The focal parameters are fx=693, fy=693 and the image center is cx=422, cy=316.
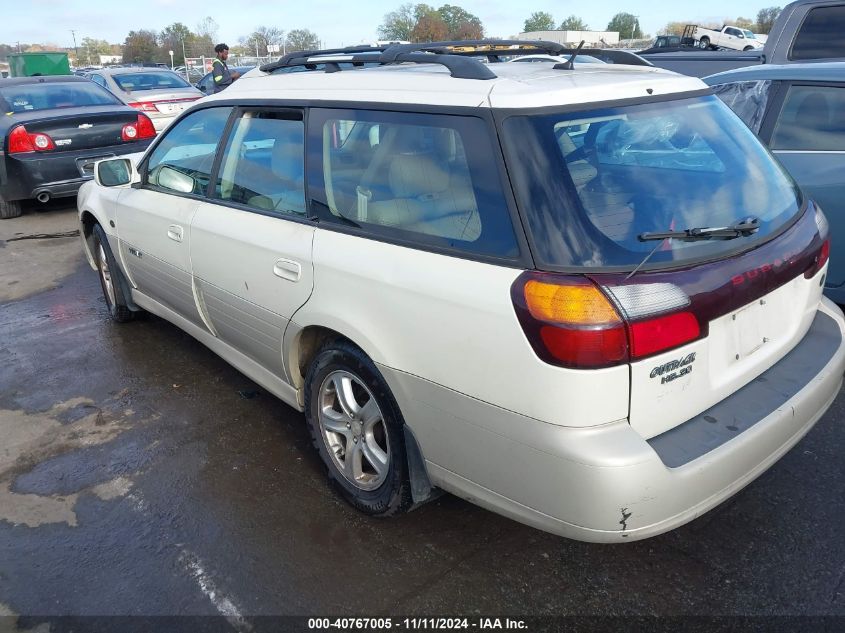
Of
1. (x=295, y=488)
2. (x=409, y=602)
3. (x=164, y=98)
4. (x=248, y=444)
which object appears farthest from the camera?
(x=164, y=98)

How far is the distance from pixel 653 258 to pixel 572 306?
324mm

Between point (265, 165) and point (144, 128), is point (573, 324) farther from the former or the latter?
point (144, 128)

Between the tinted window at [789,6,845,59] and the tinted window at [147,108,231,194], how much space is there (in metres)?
5.93

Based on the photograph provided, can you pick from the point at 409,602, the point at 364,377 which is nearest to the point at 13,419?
the point at 364,377

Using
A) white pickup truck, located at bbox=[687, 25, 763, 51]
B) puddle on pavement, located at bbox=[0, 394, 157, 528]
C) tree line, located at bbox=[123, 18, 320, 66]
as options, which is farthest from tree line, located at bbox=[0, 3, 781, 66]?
puddle on pavement, located at bbox=[0, 394, 157, 528]

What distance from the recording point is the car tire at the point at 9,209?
898 cm

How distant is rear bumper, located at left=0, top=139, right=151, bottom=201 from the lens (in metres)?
8.29

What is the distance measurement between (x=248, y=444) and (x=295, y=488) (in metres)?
0.51

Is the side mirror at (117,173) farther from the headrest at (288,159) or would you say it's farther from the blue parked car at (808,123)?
the blue parked car at (808,123)

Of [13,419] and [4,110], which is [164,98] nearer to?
[4,110]

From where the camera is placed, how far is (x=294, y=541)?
2.80m

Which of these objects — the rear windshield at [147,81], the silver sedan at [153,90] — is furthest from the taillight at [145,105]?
the rear windshield at [147,81]

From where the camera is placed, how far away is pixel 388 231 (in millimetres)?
2543

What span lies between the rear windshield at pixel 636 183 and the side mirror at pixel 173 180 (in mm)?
2259
